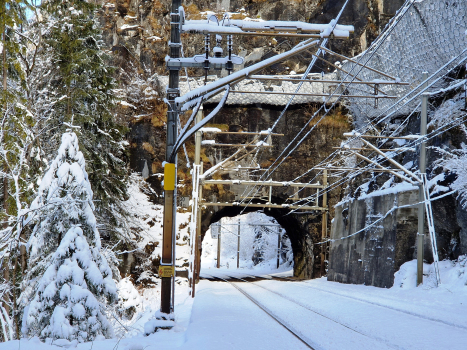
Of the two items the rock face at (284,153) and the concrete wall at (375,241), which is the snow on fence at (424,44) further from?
the rock face at (284,153)

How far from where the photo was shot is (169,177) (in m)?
8.73

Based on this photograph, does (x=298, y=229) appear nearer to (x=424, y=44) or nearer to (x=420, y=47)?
(x=420, y=47)

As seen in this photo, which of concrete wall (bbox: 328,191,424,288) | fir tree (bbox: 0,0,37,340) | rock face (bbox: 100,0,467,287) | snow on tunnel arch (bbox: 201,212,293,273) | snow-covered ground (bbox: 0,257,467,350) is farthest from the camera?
snow on tunnel arch (bbox: 201,212,293,273)

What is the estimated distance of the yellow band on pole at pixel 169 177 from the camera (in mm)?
8695

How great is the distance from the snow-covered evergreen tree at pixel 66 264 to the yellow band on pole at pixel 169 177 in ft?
8.42

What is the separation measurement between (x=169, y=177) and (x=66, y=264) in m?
3.09

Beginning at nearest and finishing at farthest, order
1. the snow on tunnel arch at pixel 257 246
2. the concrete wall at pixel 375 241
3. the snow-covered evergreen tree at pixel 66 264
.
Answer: the snow-covered evergreen tree at pixel 66 264 → the concrete wall at pixel 375 241 → the snow on tunnel arch at pixel 257 246

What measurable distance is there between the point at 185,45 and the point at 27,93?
1570 cm

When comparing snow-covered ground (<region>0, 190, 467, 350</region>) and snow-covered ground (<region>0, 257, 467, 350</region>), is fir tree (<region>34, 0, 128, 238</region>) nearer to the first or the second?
snow-covered ground (<region>0, 190, 467, 350</region>)

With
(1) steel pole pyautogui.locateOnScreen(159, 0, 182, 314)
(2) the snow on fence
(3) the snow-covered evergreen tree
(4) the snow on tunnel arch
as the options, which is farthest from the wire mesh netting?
(4) the snow on tunnel arch

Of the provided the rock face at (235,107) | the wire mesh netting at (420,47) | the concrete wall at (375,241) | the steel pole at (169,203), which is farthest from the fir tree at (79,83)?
the concrete wall at (375,241)

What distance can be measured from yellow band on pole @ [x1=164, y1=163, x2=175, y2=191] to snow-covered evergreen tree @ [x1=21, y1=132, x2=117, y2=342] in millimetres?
2565

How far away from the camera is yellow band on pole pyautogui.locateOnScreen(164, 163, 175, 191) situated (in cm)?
870

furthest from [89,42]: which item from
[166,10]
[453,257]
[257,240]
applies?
[257,240]
